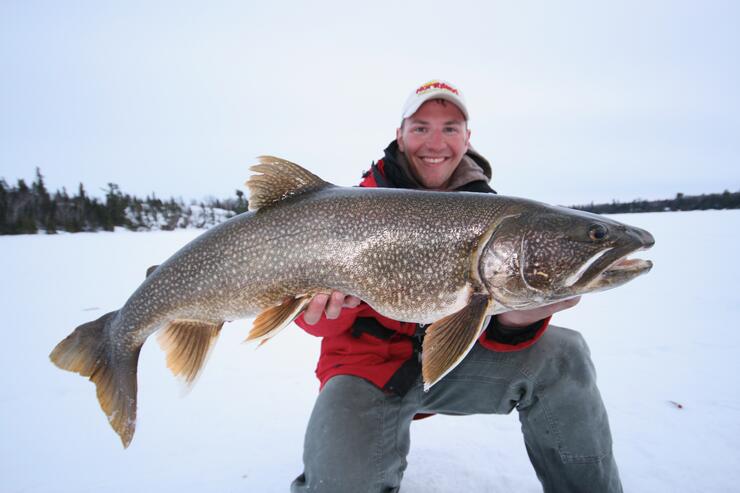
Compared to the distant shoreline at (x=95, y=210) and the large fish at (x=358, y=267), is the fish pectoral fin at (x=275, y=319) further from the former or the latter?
the distant shoreline at (x=95, y=210)

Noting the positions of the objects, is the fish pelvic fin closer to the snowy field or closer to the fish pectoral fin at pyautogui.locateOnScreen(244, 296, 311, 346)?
the snowy field

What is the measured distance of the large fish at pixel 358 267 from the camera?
83.0 inches

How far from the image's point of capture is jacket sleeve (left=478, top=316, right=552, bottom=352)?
2479mm

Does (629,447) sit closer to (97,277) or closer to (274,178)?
(274,178)

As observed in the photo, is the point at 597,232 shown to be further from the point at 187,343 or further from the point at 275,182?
the point at 187,343

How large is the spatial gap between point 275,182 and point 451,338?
1.44 meters

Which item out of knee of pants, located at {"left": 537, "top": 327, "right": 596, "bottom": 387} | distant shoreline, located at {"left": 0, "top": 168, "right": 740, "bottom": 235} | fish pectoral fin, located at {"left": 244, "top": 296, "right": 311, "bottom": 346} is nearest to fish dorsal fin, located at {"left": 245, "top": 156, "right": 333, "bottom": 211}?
fish pectoral fin, located at {"left": 244, "top": 296, "right": 311, "bottom": 346}

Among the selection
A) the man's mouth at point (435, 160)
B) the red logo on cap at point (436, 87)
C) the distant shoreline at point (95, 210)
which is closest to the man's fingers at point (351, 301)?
the man's mouth at point (435, 160)

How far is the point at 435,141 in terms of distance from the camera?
3223 mm

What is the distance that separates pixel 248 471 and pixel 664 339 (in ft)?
16.4

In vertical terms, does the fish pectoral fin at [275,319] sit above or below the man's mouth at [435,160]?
below

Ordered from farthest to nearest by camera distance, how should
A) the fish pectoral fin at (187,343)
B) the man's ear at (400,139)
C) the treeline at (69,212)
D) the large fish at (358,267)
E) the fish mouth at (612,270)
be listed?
the treeline at (69,212) < the man's ear at (400,139) < the fish pectoral fin at (187,343) < the large fish at (358,267) < the fish mouth at (612,270)

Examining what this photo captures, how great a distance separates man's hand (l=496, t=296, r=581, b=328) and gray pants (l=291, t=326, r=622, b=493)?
0.79 feet

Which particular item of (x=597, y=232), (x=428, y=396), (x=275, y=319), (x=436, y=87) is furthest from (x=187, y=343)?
(x=436, y=87)
